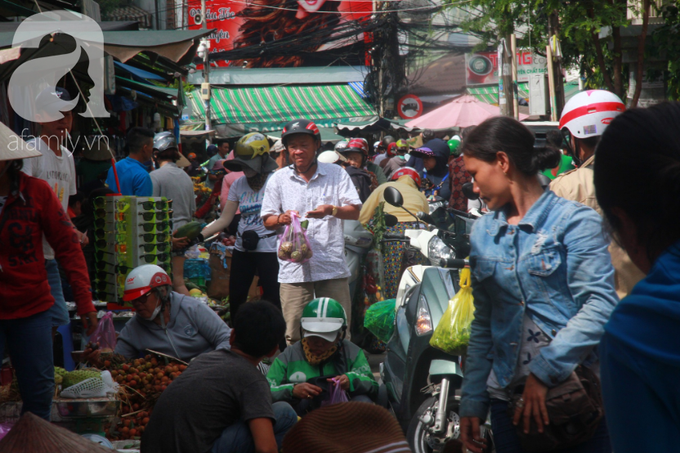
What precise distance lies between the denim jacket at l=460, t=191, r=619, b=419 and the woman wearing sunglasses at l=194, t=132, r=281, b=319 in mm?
3630

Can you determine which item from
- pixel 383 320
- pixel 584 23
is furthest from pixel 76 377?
pixel 584 23

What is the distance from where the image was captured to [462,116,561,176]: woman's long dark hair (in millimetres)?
2490

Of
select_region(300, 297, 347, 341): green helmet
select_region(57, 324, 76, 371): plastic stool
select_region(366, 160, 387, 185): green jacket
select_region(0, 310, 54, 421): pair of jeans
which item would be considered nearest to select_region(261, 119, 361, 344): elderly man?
select_region(300, 297, 347, 341): green helmet

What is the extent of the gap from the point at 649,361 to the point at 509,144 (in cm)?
141

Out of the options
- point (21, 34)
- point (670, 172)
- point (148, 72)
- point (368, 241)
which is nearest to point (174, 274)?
point (368, 241)

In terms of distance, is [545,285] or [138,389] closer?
[545,285]

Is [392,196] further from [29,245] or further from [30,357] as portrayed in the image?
[30,357]

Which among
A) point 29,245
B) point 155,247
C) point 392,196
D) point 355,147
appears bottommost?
point 155,247

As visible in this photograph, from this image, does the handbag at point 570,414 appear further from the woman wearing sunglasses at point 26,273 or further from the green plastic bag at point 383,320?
the green plastic bag at point 383,320

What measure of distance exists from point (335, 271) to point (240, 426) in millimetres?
2380

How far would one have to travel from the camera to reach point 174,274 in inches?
303

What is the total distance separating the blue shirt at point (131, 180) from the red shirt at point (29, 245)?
312 centimetres

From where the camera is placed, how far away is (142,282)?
183 inches

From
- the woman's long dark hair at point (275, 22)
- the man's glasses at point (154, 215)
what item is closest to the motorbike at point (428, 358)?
the man's glasses at point (154, 215)
